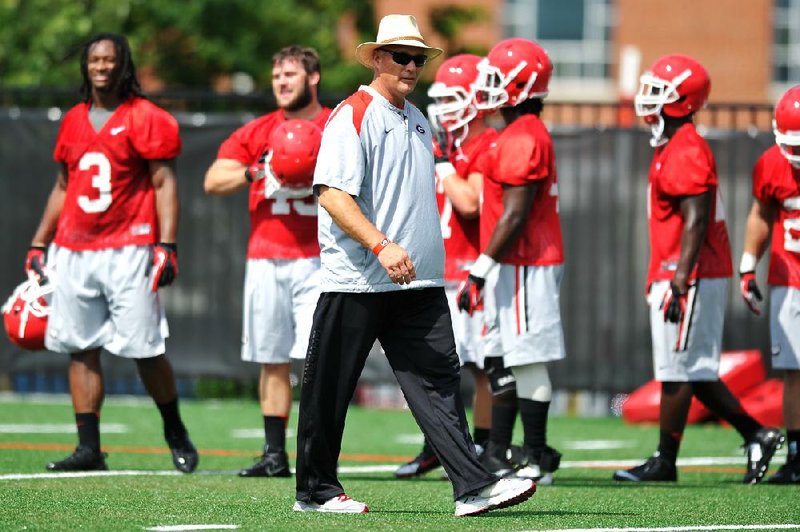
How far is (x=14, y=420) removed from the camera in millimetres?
12445

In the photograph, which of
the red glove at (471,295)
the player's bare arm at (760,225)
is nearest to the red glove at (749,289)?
the player's bare arm at (760,225)

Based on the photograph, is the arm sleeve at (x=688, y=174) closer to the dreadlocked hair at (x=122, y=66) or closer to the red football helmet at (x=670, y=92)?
the red football helmet at (x=670, y=92)

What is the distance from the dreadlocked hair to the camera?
9172 mm

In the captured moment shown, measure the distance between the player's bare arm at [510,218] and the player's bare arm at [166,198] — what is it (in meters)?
1.79

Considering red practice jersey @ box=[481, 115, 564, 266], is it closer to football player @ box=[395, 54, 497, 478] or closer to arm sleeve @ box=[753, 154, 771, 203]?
football player @ box=[395, 54, 497, 478]

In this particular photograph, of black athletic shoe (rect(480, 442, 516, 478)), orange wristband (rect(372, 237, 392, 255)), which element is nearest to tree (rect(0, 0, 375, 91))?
black athletic shoe (rect(480, 442, 516, 478))

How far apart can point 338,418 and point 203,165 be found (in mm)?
7258

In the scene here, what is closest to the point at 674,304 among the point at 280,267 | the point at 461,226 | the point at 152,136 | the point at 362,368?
the point at 461,226

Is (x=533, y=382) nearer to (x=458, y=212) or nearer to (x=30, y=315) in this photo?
(x=458, y=212)

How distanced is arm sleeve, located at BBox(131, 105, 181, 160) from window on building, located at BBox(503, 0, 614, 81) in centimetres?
2428

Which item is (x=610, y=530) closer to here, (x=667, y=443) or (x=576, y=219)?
(x=667, y=443)

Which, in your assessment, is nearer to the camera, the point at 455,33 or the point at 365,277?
the point at 365,277

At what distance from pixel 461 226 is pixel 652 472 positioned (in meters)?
1.75

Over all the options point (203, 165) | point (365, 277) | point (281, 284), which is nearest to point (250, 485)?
point (281, 284)
